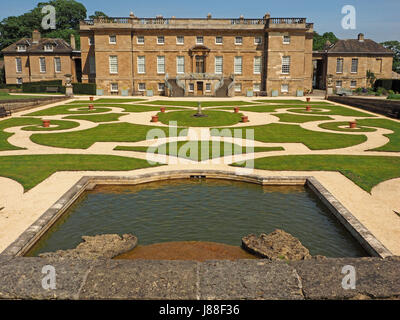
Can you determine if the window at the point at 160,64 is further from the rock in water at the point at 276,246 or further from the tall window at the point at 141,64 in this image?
the rock in water at the point at 276,246

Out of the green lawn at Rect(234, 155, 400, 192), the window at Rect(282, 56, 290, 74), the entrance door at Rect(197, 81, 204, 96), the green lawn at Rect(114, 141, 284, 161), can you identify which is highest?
the window at Rect(282, 56, 290, 74)

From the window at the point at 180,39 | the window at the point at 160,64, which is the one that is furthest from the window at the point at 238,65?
the window at the point at 160,64

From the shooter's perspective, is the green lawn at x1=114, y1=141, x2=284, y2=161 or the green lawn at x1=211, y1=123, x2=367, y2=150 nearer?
the green lawn at x1=114, y1=141, x2=284, y2=161

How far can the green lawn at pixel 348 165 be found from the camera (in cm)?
1475

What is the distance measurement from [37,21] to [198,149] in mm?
93287

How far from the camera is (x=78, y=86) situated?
204 ft

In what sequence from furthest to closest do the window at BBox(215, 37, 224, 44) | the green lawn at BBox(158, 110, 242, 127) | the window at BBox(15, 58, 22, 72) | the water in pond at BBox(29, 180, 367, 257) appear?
the window at BBox(15, 58, 22, 72)
the window at BBox(215, 37, 224, 44)
the green lawn at BBox(158, 110, 242, 127)
the water in pond at BBox(29, 180, 367, 257)

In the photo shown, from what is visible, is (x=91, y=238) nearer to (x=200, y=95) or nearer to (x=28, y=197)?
(x=28, y=197)

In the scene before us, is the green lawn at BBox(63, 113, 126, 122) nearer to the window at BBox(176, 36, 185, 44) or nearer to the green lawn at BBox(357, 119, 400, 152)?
the green lawn at BBox(357, 119, 400, 152)

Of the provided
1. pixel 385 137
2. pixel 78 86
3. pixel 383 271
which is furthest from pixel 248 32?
pixel 383 271

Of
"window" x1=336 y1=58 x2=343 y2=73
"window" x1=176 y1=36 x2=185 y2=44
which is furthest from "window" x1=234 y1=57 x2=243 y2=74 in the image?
"window" x1=336 y1=58 x2=343 y2=73

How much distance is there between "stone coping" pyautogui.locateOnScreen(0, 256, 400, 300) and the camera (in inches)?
230

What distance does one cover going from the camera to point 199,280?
617 cm

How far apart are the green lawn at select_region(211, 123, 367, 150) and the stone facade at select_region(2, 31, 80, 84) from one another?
54516 mm
